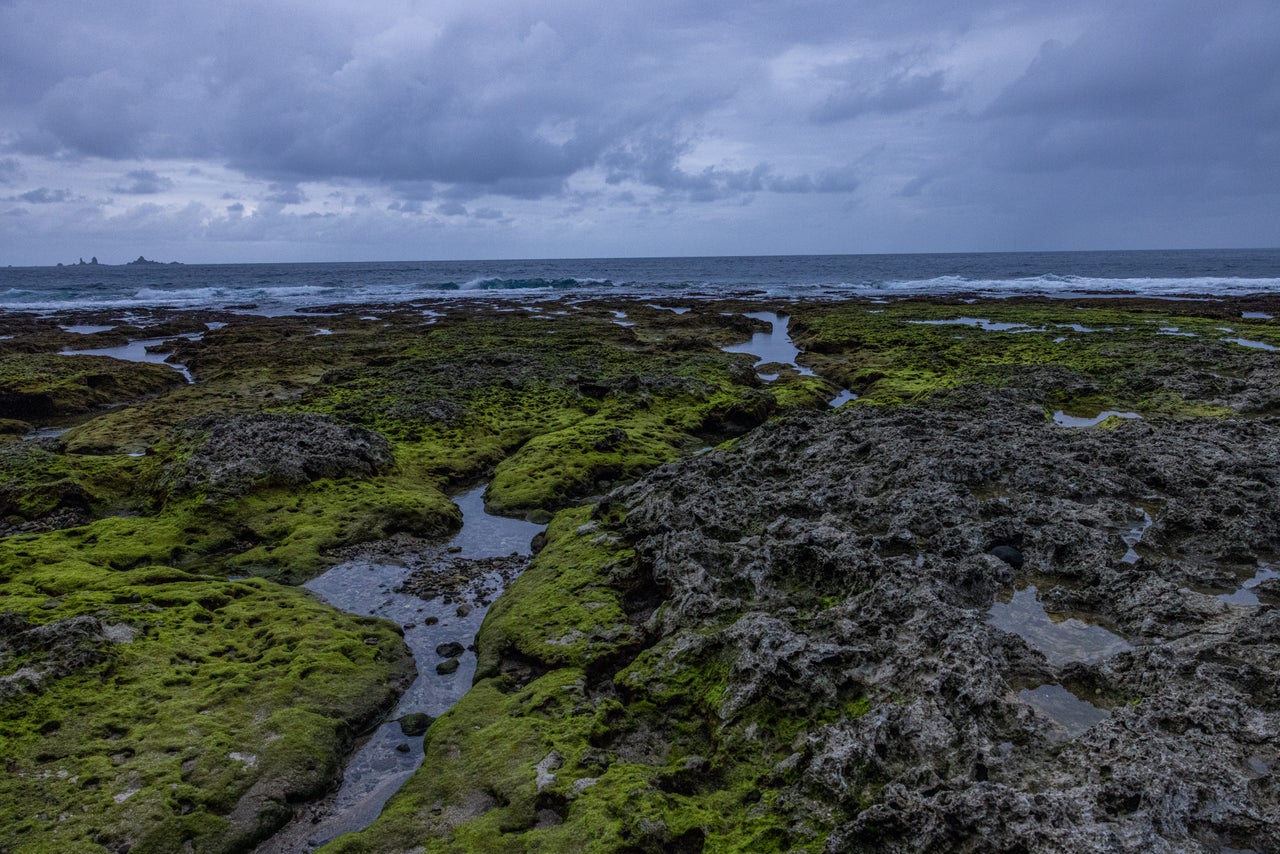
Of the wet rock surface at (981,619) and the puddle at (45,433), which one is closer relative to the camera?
the wet rock surface at (981,619)

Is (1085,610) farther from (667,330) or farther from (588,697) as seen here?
(667,330)

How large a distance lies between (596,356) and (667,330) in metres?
16.3

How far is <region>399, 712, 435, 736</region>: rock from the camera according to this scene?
28.5 ft

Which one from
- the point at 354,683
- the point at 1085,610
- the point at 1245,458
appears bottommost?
the point at 354,683

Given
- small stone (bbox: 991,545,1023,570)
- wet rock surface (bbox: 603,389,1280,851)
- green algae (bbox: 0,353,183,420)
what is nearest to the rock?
wet rock surface (bbox: 603,389,1280,851)

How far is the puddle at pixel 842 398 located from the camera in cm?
2499

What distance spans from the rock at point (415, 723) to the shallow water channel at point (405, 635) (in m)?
0.07

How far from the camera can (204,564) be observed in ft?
42.3

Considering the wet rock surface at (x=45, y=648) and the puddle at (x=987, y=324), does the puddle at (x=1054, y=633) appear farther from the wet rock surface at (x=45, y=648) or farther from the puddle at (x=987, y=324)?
the puddle at (x=987, y=324)

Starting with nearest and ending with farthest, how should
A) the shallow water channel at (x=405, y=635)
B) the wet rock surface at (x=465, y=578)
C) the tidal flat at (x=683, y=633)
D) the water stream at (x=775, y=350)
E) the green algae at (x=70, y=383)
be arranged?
the tidal flat at (x=683, y=633) < the shallow water channel at (x=405, y=635) < the wet rock surface at (x=465, y=578) < the green algae at (x=70, y=383) < the water stream at (x=775, y=350)

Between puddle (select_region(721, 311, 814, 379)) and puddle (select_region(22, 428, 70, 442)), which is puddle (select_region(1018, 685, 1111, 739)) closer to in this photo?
puddle (select_region(721, 311, 814, 379))

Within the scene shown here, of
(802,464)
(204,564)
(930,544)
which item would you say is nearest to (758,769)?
(930,544)

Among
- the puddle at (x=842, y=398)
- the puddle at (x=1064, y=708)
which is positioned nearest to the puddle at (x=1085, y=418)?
the puddle at (x=842, y=398)

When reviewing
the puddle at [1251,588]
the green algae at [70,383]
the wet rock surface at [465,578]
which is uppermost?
the green algae at [70,383]
